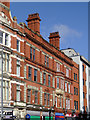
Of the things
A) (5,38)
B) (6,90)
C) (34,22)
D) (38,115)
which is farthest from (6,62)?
(34,22)

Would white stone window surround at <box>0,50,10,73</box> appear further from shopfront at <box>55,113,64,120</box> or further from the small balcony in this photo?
shopfront at <box>55,113,64,120</box>

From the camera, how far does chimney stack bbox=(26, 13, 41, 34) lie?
45.9 metres

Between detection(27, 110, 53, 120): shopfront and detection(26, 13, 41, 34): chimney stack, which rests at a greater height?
detection(26, 13, 41, 34): chimney stack

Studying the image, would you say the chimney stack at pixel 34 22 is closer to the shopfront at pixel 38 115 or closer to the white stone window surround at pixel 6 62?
the white stone window surround at pixel 6 62

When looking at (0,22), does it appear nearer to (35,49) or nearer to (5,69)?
(5,69)

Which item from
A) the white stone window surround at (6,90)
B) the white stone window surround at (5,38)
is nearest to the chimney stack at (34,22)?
the white stone window surround at (5,38)

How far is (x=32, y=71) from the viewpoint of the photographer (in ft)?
138

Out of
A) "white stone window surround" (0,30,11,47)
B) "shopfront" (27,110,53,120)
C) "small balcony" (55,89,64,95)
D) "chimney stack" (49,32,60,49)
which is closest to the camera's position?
"white stone window surround" (0,30,11,47)

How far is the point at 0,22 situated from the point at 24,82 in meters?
10.3

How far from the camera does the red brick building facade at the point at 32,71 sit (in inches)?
1403

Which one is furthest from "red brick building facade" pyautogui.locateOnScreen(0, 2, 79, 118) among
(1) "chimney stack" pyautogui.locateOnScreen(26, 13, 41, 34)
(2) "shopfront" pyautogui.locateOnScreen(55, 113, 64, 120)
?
(2) "shopfront" pyautogui.locateOnScreen(55, 113, 64, 120)

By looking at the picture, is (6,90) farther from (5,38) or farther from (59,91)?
(59,91)

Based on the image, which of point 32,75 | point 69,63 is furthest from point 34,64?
point 69,63

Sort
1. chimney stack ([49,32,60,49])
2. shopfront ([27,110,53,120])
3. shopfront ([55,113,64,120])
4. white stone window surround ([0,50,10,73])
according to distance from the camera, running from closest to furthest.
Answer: white stone window surround ([0,50,10,73])
shopfront ([27,110,53,120])
shopfront ([55,113,64,120])
chimney stack ([49,32,60,49])
